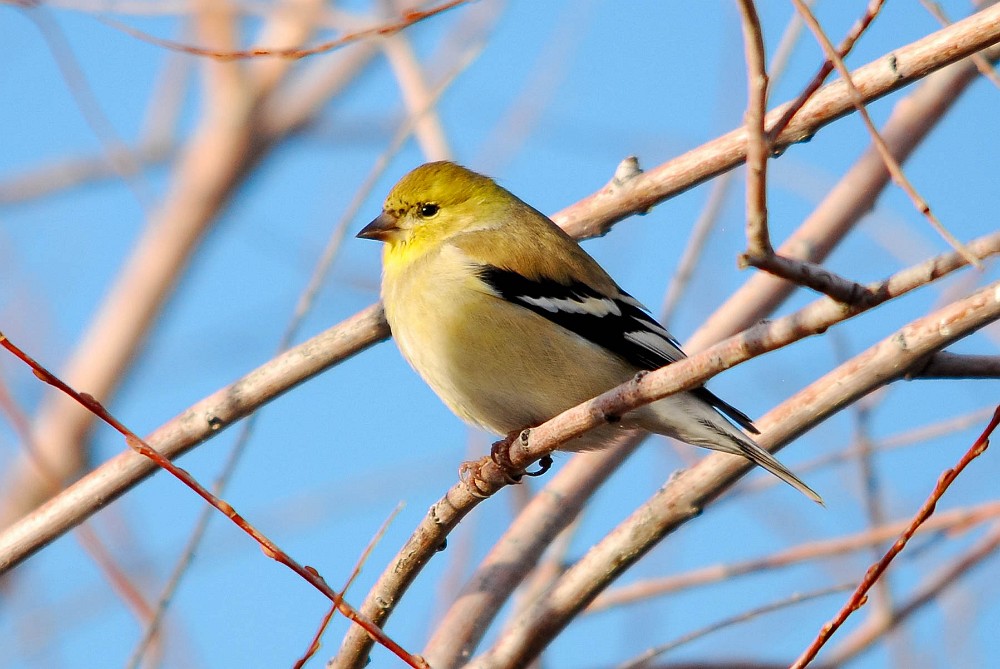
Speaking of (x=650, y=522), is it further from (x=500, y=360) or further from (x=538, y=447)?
(x=500, y=360)

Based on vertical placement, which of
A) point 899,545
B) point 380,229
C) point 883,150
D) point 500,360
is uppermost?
point 380,229

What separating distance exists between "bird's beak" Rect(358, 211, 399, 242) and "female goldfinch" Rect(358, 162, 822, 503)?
0.94ft

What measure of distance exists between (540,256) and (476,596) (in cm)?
131

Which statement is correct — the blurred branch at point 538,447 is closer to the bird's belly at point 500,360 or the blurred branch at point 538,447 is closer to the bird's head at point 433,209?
the bird's belly at point 500,360

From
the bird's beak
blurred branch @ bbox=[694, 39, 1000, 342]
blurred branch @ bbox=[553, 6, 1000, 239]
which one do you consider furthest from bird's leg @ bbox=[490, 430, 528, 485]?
the bird's beak

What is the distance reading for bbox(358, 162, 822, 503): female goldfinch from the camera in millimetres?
3682

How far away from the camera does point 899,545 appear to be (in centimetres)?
213

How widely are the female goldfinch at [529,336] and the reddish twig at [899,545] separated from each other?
3.89 feet

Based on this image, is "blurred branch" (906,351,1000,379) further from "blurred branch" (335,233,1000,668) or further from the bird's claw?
the bird's claw

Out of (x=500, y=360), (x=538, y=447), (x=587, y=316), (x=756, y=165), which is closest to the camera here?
(x=756, y=165)

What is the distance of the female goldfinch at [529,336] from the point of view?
3.68 meters

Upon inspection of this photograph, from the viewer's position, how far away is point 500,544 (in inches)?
146

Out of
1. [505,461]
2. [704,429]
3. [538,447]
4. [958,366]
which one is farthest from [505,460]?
[958,366]

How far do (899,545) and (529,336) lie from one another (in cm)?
185
